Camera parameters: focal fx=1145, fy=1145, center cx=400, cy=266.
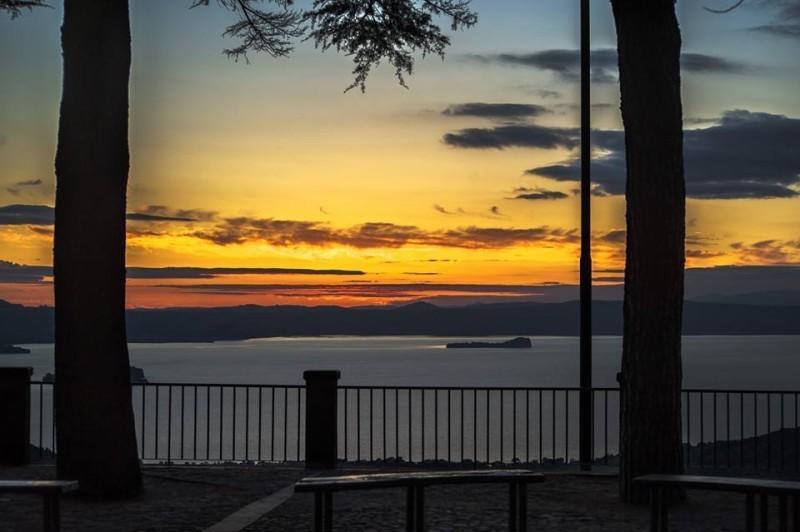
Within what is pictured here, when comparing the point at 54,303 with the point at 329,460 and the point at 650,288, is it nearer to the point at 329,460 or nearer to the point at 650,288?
the point at 329,460

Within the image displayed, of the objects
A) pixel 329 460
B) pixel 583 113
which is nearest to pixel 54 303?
pixel 329 460

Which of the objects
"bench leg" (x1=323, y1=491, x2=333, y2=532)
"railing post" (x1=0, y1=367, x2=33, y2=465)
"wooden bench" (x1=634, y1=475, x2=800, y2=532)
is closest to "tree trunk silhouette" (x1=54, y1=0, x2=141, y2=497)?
"railing post" (x1=0, y1=367, x2=33, y2=465)

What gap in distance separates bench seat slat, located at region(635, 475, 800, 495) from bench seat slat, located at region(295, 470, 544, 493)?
3.05 ft

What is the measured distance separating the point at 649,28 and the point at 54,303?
23.7 feet

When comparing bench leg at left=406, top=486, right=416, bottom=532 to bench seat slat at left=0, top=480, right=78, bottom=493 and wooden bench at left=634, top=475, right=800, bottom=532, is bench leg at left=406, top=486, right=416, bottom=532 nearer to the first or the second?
wooden bench at left=634, top=475, right=800, bottom=532

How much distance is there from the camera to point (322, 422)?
1542 centimetres

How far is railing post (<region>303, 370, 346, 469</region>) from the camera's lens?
15.4 metres

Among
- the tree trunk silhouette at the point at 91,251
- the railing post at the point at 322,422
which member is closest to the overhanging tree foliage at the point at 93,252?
the tree trunk silhouette at the point at 91,251

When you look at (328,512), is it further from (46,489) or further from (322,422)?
(322,422)

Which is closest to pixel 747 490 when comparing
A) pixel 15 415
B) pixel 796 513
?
pixel 796 513

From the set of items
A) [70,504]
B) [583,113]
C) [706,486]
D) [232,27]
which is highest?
[232,27]

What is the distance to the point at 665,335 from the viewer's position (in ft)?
38.4

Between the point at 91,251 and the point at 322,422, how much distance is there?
425 centimetres

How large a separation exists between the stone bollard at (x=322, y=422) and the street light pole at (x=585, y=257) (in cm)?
328
